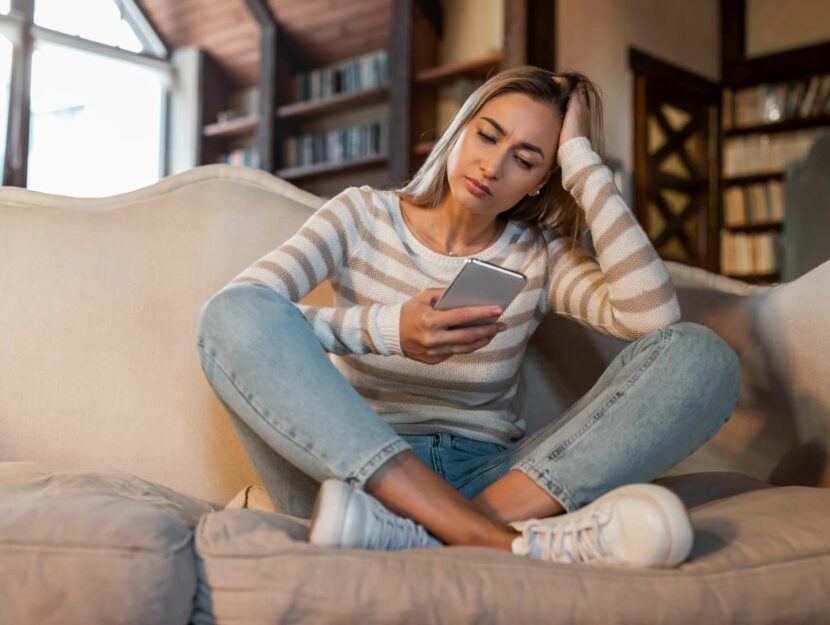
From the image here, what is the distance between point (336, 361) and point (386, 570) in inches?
25.5

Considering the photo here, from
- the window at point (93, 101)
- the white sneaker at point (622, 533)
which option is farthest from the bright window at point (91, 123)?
the white sneaker at point (622, 533)

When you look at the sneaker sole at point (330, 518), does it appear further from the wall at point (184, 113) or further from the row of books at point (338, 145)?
the wall at point (184, 113)

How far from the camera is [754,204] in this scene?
5363mm

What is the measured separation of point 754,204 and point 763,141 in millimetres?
382

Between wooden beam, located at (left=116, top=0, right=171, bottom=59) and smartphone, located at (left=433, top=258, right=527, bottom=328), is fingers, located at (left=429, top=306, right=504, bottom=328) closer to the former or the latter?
smartphone, located at (left=433, top=258, right=527, bottom=328)

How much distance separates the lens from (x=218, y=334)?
109cm

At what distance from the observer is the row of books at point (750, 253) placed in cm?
527

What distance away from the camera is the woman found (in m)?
0.99

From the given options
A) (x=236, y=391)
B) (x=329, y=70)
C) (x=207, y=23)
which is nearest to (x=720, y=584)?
(x=236, y=391)

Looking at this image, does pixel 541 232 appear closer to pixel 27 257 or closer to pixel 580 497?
pixel 580 497

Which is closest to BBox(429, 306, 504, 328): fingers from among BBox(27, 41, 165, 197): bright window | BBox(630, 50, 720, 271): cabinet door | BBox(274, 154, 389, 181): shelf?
BBox(630, 50, 720, 271): cabinet door

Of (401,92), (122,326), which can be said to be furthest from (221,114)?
(122,326)

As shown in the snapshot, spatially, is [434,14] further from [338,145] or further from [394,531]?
[394,531]

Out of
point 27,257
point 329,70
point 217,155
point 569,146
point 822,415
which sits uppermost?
point 329,70
